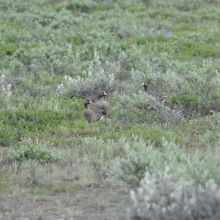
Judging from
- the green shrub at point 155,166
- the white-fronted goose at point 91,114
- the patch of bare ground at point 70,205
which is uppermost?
the green shrub at point 155,166

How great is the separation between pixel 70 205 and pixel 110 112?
4676 mm

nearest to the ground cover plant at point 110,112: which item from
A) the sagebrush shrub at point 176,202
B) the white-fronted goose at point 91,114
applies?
the sagebrush shrub at point 176,202

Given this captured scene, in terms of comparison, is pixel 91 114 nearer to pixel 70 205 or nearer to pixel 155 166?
pixel 70 205

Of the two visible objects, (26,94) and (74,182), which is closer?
(74,182)

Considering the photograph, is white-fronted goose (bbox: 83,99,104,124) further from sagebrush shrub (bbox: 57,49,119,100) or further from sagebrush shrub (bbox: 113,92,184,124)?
sagebrush shrub (bbox: 57,49,119,100)

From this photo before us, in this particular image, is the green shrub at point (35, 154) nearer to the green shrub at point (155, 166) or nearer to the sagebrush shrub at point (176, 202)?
the green shrub at point (155, 166)

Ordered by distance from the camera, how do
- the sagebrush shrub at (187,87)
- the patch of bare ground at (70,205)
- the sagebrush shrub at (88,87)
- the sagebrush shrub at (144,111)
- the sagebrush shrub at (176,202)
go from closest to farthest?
the sagebrush shrub at (176,202)
the patch of bare ground at (70,205)
the sagebrush shrub at (144,111)
the sagebrush shrub at (187,87)
the sagebrush shrub at (88,87)

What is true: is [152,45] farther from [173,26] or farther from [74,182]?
[74,182]

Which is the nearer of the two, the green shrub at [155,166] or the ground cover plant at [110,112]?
the green shrub at [155,166]

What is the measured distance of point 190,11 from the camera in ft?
62.3

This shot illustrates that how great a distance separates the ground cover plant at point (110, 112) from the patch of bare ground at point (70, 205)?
0.02m

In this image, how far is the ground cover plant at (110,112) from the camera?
4.77 metres

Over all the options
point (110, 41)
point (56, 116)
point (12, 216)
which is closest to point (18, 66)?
point (110, 41)

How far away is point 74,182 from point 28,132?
2583 mm
